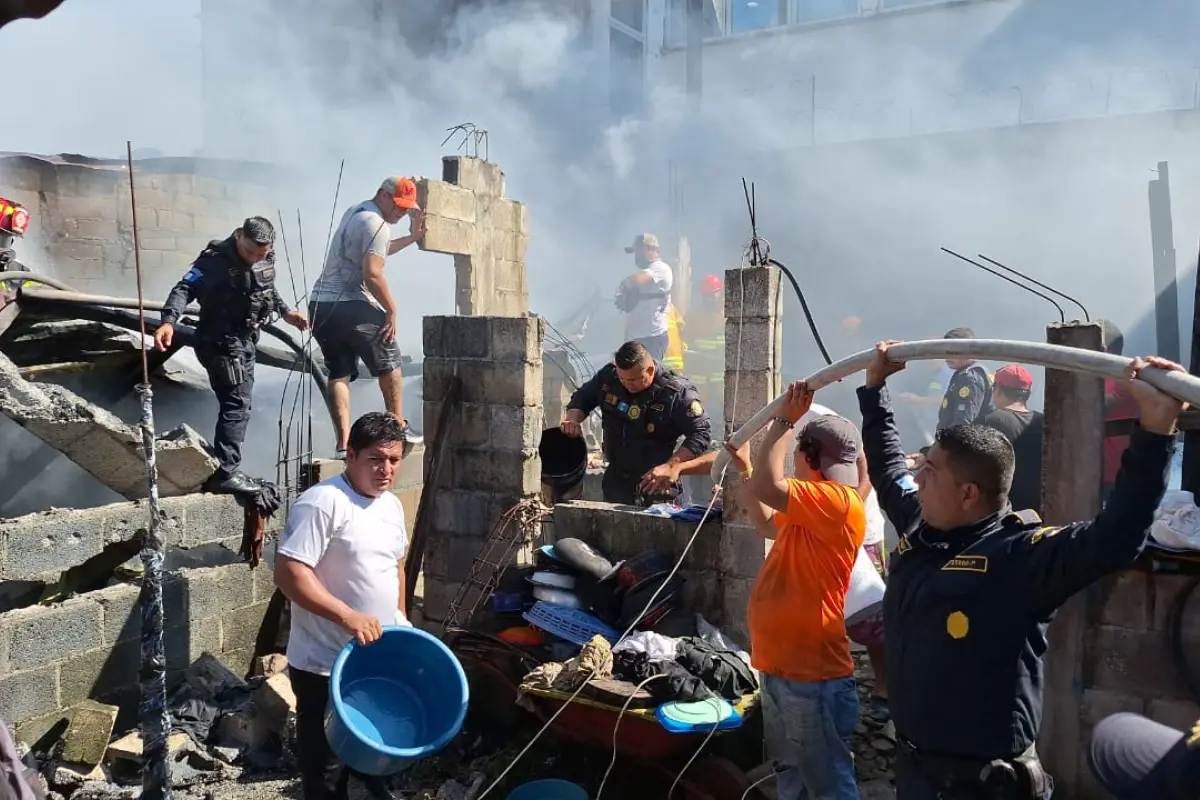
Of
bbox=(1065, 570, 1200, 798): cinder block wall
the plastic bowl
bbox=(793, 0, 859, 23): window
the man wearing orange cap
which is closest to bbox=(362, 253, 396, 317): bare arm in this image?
the man wearing orange cap

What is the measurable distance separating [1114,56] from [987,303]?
6218mm

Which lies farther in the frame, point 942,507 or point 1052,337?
point 1052,337

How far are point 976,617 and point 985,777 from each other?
1.53 ft

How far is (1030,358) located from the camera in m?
2.89

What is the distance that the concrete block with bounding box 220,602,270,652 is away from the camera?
6.67 m

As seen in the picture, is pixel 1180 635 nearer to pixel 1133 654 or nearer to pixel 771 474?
pixel 1133 654

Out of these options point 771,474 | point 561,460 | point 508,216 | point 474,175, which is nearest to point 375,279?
point 561,460

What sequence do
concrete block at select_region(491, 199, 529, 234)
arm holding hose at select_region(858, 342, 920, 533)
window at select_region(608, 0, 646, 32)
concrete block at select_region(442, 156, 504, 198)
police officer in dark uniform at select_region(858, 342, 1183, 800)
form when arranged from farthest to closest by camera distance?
window at select_region(608, 0, 646, 32)
concrete block at select_region(491, 199, 529, 234)
concrete block at select_region(442, 156, 504, 198)
arm holding hose at select_region(858, 342, 920, 533)
police officer in dark uniform at select_region(858, 342, 1183, 800)

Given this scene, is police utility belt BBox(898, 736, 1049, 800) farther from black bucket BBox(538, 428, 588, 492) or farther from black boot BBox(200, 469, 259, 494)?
black boot BBox(200, 469, 259, 494)

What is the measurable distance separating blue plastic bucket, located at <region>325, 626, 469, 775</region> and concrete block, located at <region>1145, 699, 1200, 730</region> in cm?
305

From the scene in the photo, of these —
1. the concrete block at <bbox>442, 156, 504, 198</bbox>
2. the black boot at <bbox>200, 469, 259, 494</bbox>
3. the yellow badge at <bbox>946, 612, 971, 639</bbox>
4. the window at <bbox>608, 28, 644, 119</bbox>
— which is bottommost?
the black boot at <bbox>200, 469, 259, 494</bbox>

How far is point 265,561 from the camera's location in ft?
23.2

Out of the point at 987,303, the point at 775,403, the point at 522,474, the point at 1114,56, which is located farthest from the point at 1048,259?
the point at 775,403

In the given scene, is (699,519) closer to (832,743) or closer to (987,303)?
(832,743)
